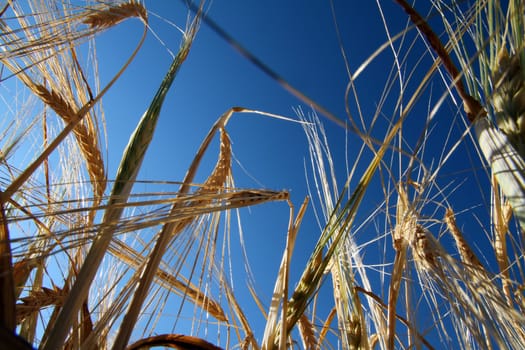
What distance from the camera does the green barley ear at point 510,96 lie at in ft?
2.03

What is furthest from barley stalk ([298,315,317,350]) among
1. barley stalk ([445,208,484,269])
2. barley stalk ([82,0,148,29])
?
barley stalk ([82,0,148,29])

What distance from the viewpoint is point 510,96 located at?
650 mm

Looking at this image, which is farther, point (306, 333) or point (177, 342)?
point (306, 333)

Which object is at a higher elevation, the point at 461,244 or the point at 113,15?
the point at 113,15

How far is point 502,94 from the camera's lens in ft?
2.17

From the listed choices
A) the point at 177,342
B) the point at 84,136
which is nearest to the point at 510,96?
the point at 177,342

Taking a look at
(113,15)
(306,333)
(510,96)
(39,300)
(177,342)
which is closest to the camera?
(177,342)

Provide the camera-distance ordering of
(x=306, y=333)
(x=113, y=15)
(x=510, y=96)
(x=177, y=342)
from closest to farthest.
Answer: (x=177, y=342), (x=510, y=96), (x=306, y=333), (x=113, y=15)

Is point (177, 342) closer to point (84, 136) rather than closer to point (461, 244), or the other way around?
point (84, 136)

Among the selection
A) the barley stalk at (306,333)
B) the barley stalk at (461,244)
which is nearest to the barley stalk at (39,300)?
the barley stalk at (306,333)

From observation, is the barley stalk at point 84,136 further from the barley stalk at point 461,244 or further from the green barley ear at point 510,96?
the barley stalk at point 461,244

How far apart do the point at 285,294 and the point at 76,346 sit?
0.33 meters

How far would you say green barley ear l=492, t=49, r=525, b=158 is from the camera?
2.03ft

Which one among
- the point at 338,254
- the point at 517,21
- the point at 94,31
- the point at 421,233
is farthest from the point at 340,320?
the point at 94,31
